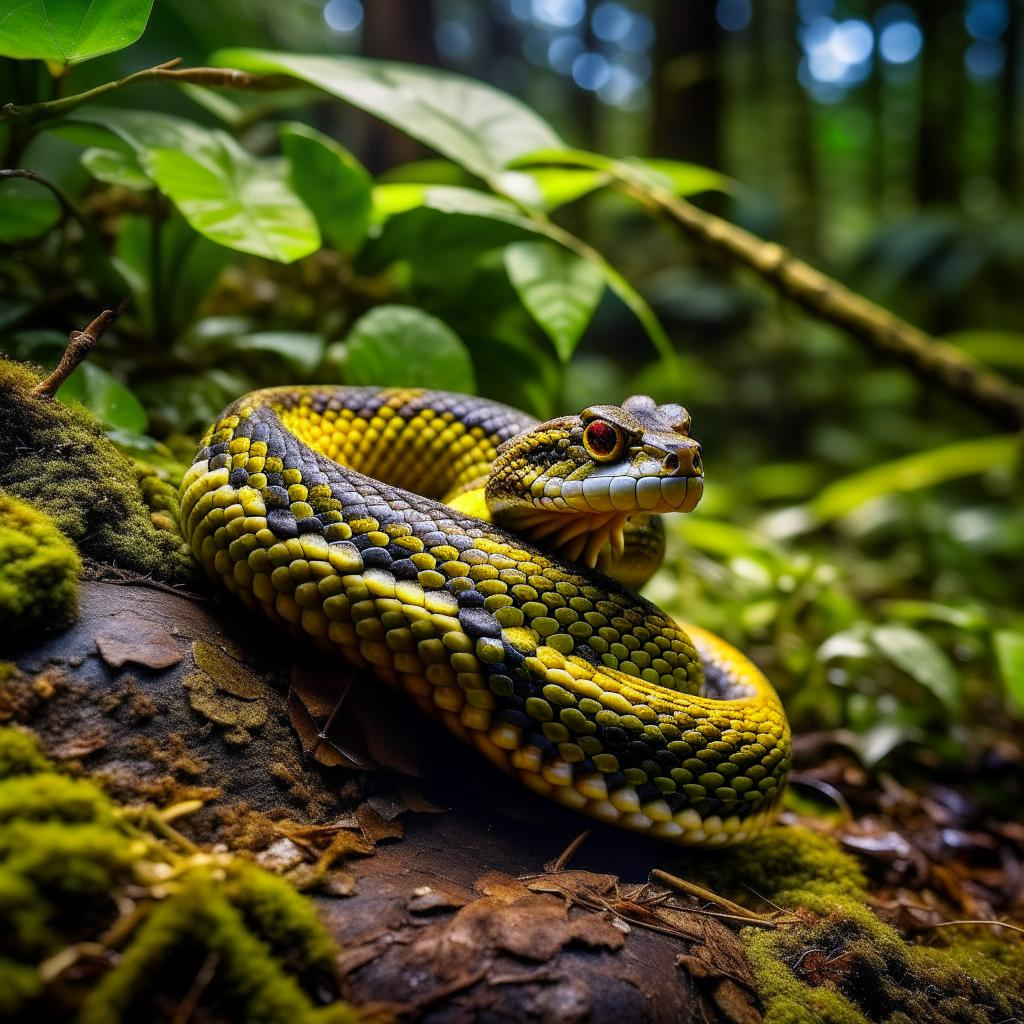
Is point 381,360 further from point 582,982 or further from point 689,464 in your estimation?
point 582,982

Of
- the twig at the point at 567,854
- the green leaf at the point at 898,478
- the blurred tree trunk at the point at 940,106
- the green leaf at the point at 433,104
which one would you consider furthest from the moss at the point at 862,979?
the blurred tree trunk at the point at 940,106

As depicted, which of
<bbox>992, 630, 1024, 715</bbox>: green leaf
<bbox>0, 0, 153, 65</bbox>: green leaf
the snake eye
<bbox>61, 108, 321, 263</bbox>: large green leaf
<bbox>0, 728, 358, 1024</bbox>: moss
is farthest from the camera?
<bbox>992, 630, 1024, 715</bbox>: green leaf

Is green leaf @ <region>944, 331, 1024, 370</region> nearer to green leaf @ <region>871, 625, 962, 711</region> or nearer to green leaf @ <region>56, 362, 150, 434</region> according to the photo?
green leaf @ <region>871, 625, 962, 711</region>

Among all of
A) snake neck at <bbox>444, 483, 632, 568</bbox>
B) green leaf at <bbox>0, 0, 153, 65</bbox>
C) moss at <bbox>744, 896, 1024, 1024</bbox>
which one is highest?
green leaf at <bbox>0, 0, 153, 65</bbox>

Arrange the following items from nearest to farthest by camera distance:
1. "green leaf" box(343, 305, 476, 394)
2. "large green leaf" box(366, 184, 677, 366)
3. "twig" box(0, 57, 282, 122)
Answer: "twig" box(0, 57, 282, 122) → "green leaf" box(343, 305, 476, 394) → "large green leaf" box(366, 184, 677, 366)

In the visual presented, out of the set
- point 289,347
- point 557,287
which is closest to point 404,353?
point 289,347

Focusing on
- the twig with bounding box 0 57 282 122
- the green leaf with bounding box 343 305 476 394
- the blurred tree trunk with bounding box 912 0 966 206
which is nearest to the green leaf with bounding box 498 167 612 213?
the green leaf with bounding box 343 305 476 394

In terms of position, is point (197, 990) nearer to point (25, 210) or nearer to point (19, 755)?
point (19, 755)
